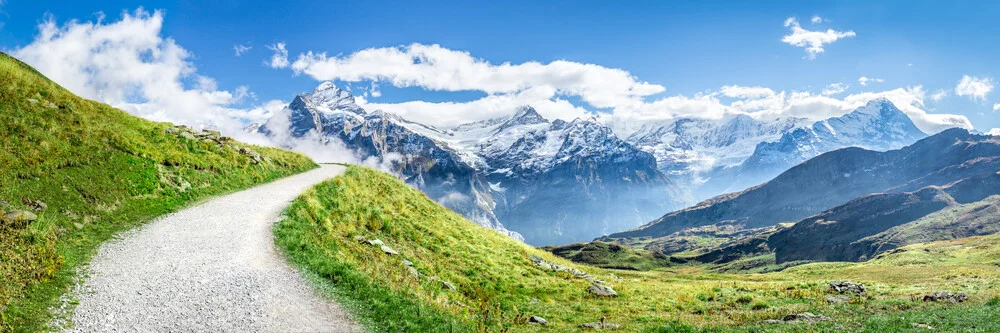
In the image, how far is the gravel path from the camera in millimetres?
15625

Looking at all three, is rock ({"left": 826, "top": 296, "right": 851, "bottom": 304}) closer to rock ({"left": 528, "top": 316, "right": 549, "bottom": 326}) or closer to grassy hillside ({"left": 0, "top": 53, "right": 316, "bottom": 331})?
rock ({"left": 528, "top": 316, "right": 549, "bottom": 326})

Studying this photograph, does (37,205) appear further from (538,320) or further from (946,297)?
(946,297)

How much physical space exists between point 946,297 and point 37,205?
48.7 meters

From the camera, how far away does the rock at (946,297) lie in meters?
29.7

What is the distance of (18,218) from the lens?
63.9ft

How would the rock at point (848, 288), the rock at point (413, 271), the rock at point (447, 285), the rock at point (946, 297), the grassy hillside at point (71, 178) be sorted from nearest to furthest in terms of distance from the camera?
1. the grassy hillside at point (71, 178)
2. the rock at point (413, 271)
3. the rock at point (447, 285)
4. the rock at point (946, 297)
5. the rock at point (848, 288)

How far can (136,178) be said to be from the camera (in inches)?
1179

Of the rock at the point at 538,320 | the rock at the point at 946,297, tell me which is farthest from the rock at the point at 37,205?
the rock at the point at 946,297

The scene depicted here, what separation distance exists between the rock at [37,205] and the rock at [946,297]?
46.9 meters

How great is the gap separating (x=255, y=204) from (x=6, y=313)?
59.1 feet

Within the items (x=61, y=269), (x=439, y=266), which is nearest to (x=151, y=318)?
(x=61, y=269)

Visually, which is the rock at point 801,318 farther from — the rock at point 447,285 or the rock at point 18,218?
the rock at point 18,218

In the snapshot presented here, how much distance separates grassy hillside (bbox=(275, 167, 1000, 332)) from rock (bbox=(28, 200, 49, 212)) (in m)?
9.53

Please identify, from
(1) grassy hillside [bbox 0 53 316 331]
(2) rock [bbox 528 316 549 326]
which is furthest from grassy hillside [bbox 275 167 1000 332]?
(1) grassy hillside [bbox 0 53 316 331]
